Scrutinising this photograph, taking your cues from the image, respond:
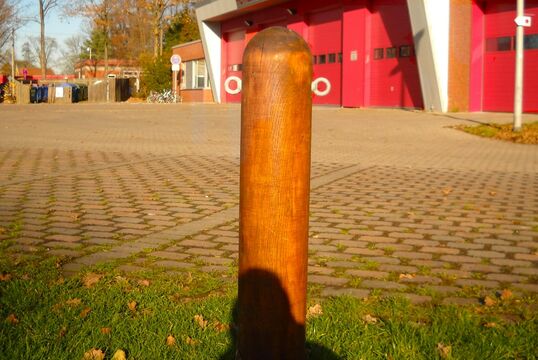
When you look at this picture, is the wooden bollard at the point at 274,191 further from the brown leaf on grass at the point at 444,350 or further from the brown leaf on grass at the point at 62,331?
the brown leaf on grass at the point at 62,331

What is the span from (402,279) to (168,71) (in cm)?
4821

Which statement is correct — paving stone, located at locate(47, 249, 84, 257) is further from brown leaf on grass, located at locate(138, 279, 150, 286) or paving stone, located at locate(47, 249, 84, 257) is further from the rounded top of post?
the rounded top of post

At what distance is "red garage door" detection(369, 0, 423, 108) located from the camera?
2603cm

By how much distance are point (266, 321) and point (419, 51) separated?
911 inches

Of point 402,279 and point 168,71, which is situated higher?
point 168,71

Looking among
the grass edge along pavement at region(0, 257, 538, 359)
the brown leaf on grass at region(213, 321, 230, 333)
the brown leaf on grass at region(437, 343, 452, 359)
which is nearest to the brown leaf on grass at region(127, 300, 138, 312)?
the grass edge along pavement at region(0, 257, 538, 359)

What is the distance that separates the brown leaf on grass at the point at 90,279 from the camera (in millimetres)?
3919

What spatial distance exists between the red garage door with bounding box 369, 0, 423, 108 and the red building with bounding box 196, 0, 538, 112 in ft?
0.13

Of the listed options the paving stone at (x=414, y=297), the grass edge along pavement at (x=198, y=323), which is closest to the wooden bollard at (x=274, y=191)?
the grass edge along pavement at (x=198, y=323)

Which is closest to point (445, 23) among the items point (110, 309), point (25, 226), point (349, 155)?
point (349, 155)

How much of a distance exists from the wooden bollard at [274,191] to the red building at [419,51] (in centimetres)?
1829

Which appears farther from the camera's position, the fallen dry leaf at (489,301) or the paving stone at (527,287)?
the paving stone at (527,287)

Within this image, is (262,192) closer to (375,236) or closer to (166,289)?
(166,289)

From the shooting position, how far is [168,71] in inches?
2000
